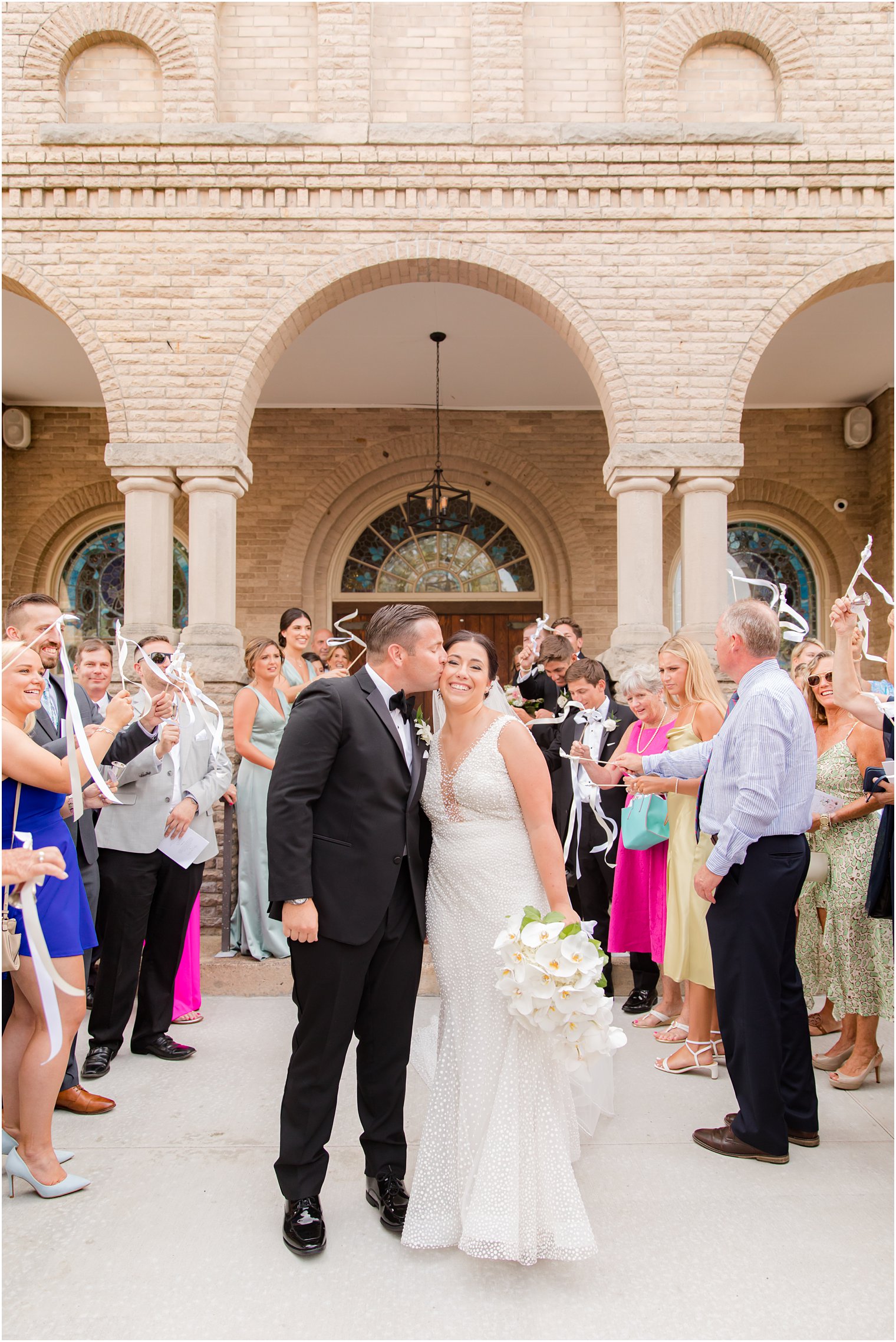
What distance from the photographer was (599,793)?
5.04m

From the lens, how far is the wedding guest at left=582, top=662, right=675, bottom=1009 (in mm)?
4770

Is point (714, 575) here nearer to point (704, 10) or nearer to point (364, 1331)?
point (704, 10)

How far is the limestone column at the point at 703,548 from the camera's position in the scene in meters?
7.80

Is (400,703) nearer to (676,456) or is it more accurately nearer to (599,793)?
(599,793)

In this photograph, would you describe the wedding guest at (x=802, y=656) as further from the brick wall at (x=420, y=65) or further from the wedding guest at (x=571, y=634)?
the brick wall at (x=420, y=65)

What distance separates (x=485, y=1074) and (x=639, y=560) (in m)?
5.89

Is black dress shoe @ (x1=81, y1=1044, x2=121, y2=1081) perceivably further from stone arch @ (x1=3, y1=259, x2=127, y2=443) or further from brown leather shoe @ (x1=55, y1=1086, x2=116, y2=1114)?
stone arch @ (x1=3, y1=259, x2=127, y2=443)

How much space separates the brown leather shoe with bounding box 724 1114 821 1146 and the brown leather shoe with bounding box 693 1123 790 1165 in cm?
5

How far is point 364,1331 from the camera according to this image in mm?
2438

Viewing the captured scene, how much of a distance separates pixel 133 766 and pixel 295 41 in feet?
23.9

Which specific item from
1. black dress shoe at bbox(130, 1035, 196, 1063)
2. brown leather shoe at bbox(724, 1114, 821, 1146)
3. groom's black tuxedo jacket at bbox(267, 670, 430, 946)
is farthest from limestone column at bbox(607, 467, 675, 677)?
groom's black tuxedo jacket at bbox(267, 670, 430, 946)

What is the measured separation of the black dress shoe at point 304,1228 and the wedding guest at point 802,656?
363 centimetres

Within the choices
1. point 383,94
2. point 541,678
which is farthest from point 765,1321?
point 383,94

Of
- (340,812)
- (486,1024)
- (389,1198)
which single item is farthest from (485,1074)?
(340,812)
